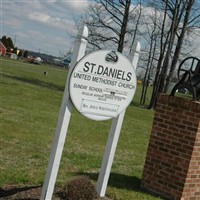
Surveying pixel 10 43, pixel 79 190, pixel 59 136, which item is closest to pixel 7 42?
pixel 10 43

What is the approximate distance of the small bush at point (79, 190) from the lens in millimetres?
5383

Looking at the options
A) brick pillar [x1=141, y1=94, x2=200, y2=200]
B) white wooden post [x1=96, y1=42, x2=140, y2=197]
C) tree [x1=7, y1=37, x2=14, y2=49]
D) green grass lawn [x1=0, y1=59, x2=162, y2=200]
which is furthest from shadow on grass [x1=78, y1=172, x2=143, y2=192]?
tree [x1=7, y1=37, x2=14, y2=49]

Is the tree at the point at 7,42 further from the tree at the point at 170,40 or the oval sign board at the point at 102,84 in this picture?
the oval sign board at the point at 102,84

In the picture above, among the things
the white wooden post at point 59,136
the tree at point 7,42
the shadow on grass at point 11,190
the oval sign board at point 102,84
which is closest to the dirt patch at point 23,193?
the shadow on grass at point 11,190

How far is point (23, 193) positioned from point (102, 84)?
5.43 ft

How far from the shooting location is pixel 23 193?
547cm

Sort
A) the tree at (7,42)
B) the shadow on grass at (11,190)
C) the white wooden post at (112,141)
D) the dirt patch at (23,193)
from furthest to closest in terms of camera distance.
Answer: the tree at (7,42) → the white wooden post at (112,141) → the shadow on grass at (11,190) → the dirt patch at (23,193)

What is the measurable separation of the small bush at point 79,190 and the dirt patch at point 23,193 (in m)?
0.14

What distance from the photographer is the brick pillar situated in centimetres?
644

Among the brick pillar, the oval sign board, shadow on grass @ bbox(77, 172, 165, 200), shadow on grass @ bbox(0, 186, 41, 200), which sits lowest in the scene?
shadow on grass @ bbox(0, 186, 41, 200)

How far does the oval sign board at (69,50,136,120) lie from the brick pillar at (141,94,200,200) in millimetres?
1271

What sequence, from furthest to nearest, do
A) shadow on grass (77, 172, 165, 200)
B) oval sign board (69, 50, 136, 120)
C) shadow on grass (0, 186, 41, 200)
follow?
shadow on grass (77, 172, 165, 200)
shadow on grass (0, 186, 41, 200)
oval sign board (69, 50, 136, 120)

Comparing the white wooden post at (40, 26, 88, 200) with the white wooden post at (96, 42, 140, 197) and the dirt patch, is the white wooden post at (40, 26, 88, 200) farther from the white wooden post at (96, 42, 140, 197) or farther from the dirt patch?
the white wooden post at (96, 42, 140, 197)

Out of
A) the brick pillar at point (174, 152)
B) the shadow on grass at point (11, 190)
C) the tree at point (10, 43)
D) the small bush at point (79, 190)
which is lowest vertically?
the shadow on grass at point (11, 190)
